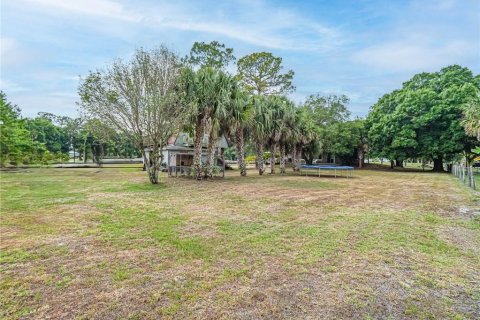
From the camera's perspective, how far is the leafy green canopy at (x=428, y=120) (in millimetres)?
25688

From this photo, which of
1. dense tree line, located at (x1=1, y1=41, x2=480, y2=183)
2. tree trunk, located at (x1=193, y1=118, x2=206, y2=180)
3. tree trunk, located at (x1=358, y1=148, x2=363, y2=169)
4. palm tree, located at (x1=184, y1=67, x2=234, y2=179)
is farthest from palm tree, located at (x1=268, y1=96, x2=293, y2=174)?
tree trunk, located at (x1=358, y1=148, x2=363, y2=169)

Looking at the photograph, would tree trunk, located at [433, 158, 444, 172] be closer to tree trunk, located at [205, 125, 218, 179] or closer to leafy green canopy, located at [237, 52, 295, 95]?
leafy green canopy, located at [237, 52, 295, 95]

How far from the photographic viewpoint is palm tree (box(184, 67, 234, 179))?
49.2 feet

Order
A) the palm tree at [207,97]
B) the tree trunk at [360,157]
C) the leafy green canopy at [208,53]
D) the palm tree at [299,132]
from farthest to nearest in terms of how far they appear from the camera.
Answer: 1. the tree trunk at [360,157]
2. the leafy green canopy at [208,53]
3. the palm tree at [299,132]
4. the palm tree at [207,97]

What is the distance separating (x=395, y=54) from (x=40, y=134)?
48.3 m

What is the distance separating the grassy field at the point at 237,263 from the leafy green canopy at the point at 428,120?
22.6 meters

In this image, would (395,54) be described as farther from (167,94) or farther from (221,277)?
(221,277)

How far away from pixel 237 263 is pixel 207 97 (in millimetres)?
12284

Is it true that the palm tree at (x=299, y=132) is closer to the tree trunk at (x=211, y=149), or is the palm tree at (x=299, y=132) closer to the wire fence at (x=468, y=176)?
the tree trunk at (x=211, y=149)

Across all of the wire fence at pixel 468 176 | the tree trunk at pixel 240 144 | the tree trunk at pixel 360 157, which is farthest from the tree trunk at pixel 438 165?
the tree trunk at pixel 240 144

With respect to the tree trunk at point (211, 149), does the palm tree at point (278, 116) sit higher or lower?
higher

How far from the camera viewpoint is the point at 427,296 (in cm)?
318

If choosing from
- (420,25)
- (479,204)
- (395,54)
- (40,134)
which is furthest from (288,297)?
(40,134)

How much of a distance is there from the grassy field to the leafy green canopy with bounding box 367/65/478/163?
2260cm
